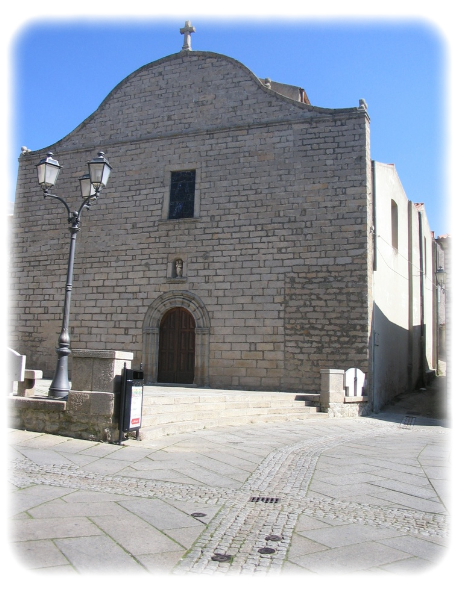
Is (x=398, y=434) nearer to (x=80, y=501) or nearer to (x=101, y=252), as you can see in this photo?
(x=80, y=501)

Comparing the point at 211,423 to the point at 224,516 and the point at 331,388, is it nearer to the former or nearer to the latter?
the point at 331,388

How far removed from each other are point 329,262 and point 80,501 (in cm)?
979

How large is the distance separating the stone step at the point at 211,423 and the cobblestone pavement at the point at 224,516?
12.6 inches

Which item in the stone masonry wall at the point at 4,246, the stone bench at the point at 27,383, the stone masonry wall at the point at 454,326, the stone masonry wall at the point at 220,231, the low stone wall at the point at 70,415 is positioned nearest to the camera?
the low stone wall at the point at 70,415

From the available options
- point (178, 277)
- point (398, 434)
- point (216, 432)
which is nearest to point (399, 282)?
point (178, 277)

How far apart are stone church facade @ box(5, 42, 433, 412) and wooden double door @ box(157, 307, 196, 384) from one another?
4 centimetres

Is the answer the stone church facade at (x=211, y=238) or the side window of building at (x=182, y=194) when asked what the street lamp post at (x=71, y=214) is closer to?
the stone church facade at (x=211, y=238)

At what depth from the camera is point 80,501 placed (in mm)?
4367

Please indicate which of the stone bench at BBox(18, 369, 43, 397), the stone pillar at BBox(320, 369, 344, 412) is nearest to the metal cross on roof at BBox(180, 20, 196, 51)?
the stone pillar at BBox(320, 369, 344, 412)

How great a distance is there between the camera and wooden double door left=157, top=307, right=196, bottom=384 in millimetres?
14102

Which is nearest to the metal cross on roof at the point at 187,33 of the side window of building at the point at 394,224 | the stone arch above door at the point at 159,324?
the stone arch above door at the point at 159,324

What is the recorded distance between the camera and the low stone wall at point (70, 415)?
6.93 metres

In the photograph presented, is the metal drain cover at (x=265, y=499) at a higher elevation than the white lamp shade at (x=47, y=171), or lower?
lower

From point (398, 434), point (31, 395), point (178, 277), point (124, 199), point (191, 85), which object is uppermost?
point (191, 85)
